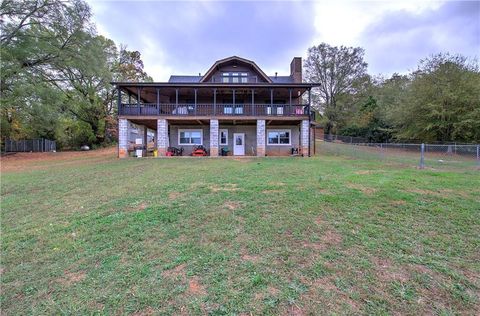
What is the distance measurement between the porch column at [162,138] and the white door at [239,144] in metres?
5.78

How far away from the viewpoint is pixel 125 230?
462 cm

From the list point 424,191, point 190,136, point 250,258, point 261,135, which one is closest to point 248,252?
point 250,258

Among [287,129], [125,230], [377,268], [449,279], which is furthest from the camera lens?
[287,129]

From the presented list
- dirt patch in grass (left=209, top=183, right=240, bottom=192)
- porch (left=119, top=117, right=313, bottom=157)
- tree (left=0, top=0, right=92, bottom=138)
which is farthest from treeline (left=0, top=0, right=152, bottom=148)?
dirt patch in grass (left=209, top=183, right=240, bottom=192)

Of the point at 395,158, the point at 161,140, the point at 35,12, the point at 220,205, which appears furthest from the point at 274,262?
the point at 35,12

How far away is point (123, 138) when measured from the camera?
18297 millimetres

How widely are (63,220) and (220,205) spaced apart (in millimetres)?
3276

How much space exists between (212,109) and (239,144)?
372 centimetres

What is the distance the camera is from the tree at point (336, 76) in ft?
133

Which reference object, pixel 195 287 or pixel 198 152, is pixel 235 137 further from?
pixel 195 287

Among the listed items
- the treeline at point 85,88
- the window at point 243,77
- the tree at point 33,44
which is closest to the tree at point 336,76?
the treeline at point 85,88

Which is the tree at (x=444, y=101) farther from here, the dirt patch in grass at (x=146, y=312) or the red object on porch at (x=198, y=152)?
the dirt patch in grass at (x=146, y=312)

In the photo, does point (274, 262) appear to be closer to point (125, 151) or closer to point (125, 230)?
point (125, 230)

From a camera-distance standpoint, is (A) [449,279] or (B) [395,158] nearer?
(A) [449,279]
